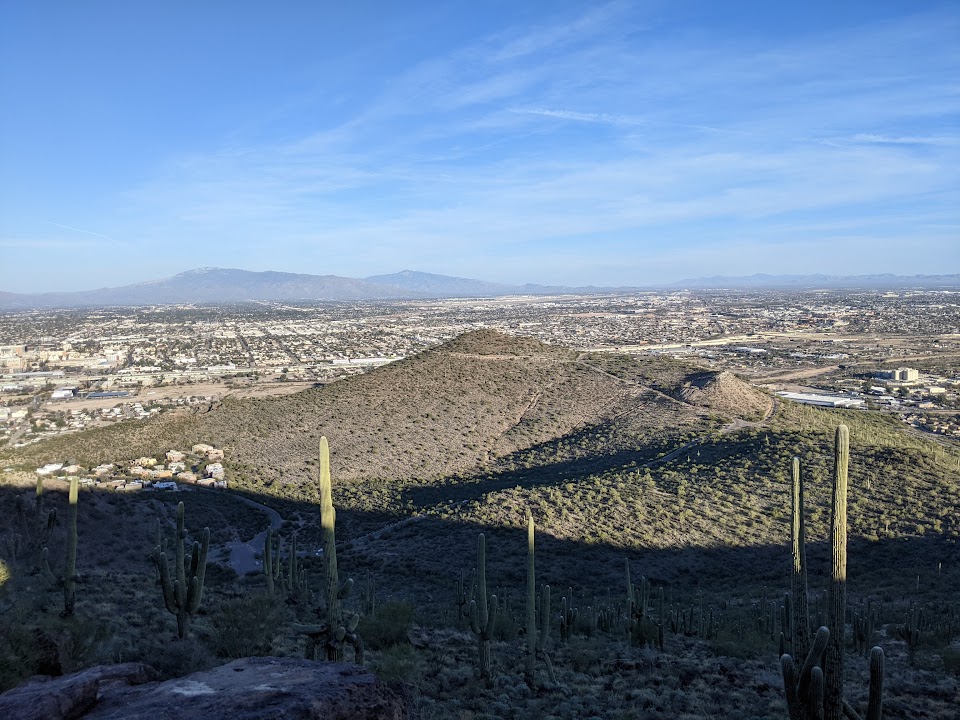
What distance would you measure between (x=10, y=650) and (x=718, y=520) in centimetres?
2117

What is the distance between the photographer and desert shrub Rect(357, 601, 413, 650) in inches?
520

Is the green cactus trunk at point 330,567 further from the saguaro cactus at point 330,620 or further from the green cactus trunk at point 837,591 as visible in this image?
the green cactus trunk at point 837,591

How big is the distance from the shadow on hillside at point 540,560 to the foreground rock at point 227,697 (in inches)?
458

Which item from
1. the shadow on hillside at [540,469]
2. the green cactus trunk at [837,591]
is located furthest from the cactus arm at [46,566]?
the green cactus trunk at [837,591]

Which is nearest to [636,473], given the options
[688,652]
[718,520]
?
[718,520]

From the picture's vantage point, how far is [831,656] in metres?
6.95

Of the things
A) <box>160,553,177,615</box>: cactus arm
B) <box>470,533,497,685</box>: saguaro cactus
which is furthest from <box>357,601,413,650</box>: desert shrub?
<box>160,553,177,615</box>: cactus arm

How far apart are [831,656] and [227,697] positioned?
615 cm

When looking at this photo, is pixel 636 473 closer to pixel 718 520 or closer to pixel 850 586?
pixel 718 520

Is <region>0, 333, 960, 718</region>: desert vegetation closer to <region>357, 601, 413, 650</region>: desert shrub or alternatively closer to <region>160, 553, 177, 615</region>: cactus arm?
<region>357, 601, 413, 650</region>: desert shrub

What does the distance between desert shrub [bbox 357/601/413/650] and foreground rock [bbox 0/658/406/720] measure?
6.47m

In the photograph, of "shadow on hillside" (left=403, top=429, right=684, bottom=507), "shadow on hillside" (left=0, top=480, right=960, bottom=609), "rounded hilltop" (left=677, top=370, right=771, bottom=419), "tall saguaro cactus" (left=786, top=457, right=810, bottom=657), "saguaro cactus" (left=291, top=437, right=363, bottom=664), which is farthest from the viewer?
"rounded hilltop" (left=677, top=370, right=771, bottom=419)

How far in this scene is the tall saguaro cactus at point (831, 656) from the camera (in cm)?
668

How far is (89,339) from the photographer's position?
12788 centimetres
